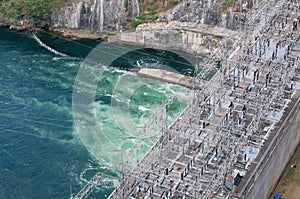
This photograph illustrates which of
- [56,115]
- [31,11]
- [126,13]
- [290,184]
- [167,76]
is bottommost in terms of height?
[290,184]

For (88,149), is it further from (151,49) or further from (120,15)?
(120,15)

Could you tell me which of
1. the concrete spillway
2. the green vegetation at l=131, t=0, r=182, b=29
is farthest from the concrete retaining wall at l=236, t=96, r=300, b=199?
the green vegetation at l=131, t=0, r=182, b=29

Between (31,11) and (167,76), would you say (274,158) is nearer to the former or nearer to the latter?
(167,76)

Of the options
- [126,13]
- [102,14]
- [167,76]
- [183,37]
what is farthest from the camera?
[126,13]

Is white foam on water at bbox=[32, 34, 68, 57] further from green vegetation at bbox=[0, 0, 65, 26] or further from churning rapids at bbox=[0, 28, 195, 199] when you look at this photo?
green vegetation at bbox=[0, 0, 65, 26]

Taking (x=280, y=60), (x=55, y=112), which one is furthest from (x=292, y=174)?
(x=55, y=112)

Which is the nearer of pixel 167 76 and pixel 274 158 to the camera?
pixel 274 158

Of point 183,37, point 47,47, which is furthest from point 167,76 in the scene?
point 47,47

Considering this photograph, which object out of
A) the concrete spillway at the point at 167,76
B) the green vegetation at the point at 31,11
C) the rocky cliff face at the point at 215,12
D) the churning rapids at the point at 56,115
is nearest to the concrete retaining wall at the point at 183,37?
the rocky cliff face at the point at 215,12
